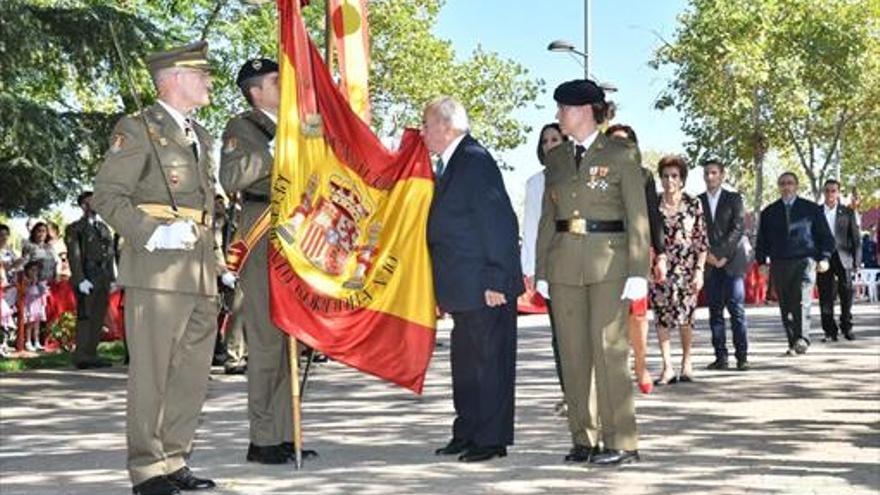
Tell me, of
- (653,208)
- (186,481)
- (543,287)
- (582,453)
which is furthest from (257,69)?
(653,208)

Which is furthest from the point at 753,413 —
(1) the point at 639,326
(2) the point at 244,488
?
(2) the point at 244,488

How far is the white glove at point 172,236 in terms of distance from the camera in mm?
6590

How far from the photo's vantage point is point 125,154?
669 centimetres

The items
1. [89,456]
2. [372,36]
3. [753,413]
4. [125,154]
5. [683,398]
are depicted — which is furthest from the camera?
[372,36]

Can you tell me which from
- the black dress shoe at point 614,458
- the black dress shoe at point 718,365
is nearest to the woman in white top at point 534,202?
the black dress shoe at point 614,458

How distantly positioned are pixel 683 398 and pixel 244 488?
4.95 meters

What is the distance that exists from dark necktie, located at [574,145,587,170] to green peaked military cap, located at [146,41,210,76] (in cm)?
222

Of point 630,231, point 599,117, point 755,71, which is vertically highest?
point 755,71

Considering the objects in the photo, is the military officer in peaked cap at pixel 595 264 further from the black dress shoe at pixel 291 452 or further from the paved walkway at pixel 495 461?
the black dress shoe at pixel 291 452

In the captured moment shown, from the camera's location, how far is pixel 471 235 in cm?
793

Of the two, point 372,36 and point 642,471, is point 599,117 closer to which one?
point 642,471

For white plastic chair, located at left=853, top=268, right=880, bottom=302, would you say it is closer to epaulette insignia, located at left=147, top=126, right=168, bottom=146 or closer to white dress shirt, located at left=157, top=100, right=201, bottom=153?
white dress shirt, located at left=157, top=100, right=201, bottom=153

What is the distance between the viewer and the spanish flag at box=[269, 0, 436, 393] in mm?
7492

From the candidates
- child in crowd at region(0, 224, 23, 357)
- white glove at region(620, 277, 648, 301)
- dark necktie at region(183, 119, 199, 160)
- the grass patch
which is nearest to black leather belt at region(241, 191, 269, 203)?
dark necktie at region(183, 119, 199, 160)
